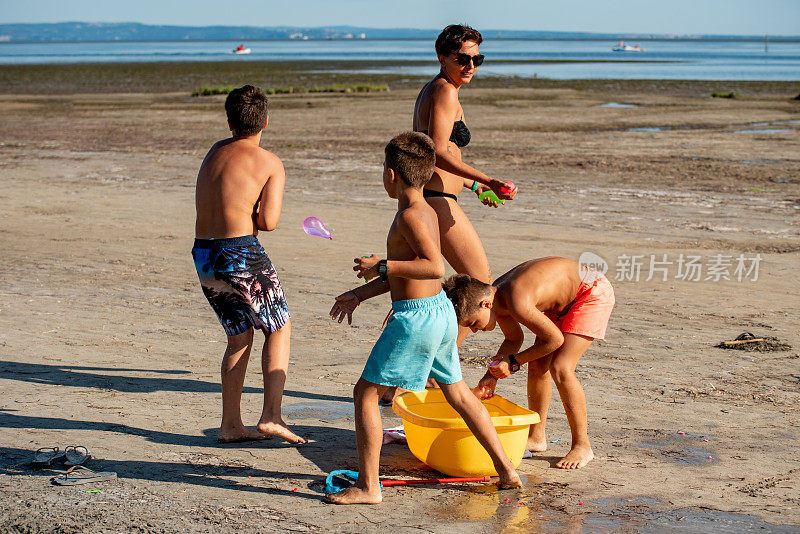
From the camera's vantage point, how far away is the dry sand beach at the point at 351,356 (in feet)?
13.5

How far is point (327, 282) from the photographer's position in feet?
28.2

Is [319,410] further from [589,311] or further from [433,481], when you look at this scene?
[589,311]

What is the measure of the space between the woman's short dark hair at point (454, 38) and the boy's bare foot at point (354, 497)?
2474 millimetres

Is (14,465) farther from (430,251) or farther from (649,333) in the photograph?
(649,333)

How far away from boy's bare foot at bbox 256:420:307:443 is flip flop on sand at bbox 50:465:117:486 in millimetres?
826

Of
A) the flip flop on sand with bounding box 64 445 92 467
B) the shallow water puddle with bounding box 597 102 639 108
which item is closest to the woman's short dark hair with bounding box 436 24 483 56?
the flip flop on sand with bounding box 64 445 92 467

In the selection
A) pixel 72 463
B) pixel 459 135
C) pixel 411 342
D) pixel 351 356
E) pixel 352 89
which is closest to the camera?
pixel 411 342

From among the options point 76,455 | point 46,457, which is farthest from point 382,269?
point 46,457

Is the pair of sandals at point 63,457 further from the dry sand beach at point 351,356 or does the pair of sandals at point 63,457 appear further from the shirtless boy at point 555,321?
the shirtless boy at point 555,321

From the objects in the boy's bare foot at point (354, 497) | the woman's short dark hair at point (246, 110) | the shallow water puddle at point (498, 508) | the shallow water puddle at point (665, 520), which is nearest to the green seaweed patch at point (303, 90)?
the woman's short dark hair at point (246, 110)

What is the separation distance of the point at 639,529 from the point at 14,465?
2876mm

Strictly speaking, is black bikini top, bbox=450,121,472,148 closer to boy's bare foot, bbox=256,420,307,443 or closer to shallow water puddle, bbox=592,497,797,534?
boy's bare foot, bbox=256,420,307,443

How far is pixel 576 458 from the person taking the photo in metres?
4.63

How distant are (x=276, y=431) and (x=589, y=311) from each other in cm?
172
